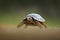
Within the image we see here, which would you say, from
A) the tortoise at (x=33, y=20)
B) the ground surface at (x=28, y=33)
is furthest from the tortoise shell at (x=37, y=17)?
the ground surface at (x=28, y=33)

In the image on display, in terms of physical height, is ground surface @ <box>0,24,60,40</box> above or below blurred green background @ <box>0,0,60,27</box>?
below

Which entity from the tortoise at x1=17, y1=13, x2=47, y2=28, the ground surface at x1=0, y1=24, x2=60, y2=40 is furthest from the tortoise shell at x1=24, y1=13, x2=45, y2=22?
the ground surface at x1=0, y1=24, x2=60, y2=40

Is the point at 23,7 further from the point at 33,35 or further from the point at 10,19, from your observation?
the point at 33,35

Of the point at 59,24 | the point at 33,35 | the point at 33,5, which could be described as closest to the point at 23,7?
the point at 33,5

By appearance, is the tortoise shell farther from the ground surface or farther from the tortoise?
the ground surface

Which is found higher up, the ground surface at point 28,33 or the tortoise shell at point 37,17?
the tortoise shell at point 37,17

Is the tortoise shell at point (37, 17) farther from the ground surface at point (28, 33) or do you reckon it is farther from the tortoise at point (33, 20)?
the ground surface at point (28, 33)
